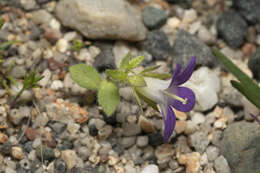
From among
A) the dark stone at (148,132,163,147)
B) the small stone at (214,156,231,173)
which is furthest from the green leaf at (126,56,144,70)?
the small stone at (214,156,231,173)

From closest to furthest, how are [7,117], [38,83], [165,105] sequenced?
[165,105] < [7,117] < [38,83]

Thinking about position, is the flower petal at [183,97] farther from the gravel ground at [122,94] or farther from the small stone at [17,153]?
the small stone at [17,153]

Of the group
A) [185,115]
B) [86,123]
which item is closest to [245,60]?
[185,115]

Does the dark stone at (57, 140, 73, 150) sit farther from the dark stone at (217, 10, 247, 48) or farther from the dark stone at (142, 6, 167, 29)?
the dark stone at (217, 10, 247, 48)

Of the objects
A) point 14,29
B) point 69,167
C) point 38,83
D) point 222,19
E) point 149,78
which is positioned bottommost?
point 69,167

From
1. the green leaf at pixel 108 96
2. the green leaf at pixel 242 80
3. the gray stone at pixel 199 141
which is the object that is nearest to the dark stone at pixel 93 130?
the green leaf at pixel 108 96

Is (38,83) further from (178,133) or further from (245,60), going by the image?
(245,60)
